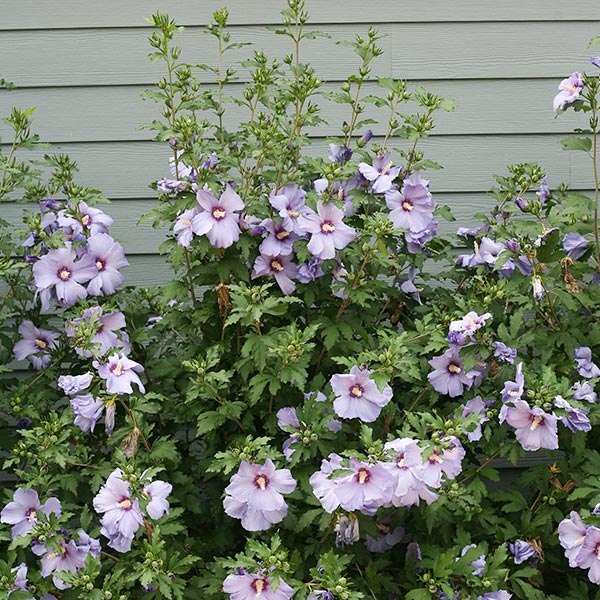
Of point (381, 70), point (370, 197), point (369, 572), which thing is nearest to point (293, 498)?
point (369, 572)

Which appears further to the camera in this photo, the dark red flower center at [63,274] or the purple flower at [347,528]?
the dark red flower center at [63,274]

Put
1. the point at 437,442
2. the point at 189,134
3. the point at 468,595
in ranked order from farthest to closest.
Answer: the point at 189,134 → the point at 468,595 → the point at 437,442

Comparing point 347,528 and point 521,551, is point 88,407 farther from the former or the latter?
point 521,551

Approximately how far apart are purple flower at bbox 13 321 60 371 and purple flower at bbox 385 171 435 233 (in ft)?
3.67

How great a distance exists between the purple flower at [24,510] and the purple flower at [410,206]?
1.24m

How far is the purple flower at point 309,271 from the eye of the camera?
2.58 m

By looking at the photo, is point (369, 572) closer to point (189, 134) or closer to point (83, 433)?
point (83, 433)

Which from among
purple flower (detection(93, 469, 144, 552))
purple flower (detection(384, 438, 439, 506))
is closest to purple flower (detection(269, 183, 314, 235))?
purple flower (detection(384, 438, 439, 506))

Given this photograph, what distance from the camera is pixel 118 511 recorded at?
230cm

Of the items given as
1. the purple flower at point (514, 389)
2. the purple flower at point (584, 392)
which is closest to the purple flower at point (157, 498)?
the purple flower at point (514, 389)

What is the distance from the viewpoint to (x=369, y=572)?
2.46 metres

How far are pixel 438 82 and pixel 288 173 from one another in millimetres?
1116

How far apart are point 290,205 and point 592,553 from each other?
1220 millimetres

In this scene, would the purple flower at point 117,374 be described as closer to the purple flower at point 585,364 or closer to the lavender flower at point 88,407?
the lavender flower at point 88,407
